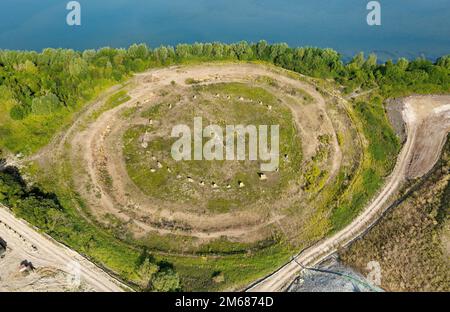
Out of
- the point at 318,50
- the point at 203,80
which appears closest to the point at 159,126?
the point at 203,80

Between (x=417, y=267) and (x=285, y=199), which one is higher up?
(x=285, y=199)

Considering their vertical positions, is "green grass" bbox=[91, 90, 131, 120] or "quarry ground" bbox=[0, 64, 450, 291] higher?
"green grass" bbox=[91, 90, 131, 120]

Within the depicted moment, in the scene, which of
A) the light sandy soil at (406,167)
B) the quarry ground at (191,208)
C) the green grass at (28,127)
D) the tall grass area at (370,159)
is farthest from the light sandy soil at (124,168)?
the light sandy soil at (406,167)

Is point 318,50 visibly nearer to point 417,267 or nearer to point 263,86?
point 263,86

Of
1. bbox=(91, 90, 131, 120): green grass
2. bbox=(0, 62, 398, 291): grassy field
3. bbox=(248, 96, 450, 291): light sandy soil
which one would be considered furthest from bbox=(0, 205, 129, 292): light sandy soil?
bbox=(91, 90, 131, 120): green grass

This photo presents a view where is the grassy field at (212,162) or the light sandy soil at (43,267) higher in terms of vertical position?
the grassy field at (212,162)

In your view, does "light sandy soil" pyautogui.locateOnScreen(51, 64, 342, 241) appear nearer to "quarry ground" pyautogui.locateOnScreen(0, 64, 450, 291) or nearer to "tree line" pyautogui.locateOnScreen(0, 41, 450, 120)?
"quarry ground" pyautogui.locateOnScreen(0, 64, 450, 291)

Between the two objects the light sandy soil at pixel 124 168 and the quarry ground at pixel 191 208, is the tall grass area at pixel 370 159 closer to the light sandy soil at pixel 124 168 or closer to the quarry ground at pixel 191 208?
the quarry ground at pixel 191 208
